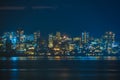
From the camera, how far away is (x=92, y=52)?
14838 cm
